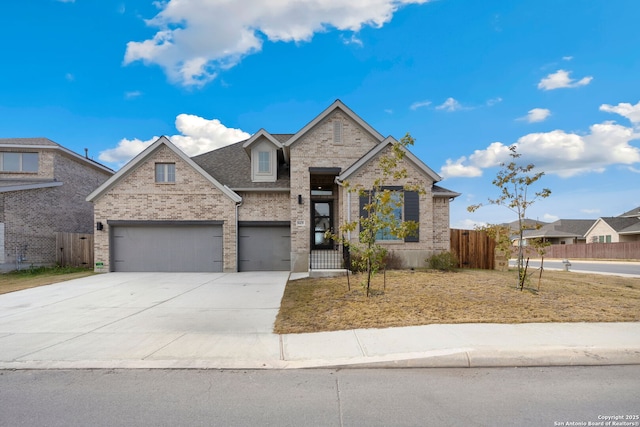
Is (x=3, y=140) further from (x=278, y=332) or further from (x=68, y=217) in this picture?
(x=278, y=332)

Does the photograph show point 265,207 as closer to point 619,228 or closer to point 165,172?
point 165,172

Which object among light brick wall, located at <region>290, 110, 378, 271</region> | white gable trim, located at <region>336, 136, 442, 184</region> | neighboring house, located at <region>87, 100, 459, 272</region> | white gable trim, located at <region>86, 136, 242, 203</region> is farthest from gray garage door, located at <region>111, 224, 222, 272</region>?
white gable trim, located at <region>336, 136, 442, 184</region>

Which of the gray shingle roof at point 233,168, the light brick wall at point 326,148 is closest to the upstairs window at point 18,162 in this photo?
the gray shingle roof at point 233,168

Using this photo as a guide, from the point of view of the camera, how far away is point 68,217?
20.0m

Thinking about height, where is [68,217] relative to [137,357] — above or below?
above

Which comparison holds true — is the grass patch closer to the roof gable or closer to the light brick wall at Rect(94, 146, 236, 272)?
the light brick wall at Rect(94, 146, 236, 272)

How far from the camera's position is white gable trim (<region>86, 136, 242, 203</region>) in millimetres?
16016

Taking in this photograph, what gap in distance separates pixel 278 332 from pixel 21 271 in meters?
16.7

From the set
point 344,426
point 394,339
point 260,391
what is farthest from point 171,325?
point 344,426

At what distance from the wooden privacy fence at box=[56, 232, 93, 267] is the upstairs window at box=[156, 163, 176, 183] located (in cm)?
581

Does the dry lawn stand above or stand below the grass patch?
above

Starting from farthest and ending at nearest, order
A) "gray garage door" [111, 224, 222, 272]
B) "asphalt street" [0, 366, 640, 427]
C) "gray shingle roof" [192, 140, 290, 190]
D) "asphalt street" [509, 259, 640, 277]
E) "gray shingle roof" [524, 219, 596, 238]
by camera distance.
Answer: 1. "gray shingle roof" [524, 219, 596, 238]
2. "asphalt street" [509, 259, 640, 277]
3. "gray shingle roof" [192, 140, 290, 190]
4. "gray garage door" [111, 224, 222, 272]
5. "asphalt street" [0, 366, 640, 427]

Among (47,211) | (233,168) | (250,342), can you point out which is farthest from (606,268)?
(47,211)

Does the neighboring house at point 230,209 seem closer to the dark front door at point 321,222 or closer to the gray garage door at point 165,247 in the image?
Answer: the gray garage door at point 165,247
